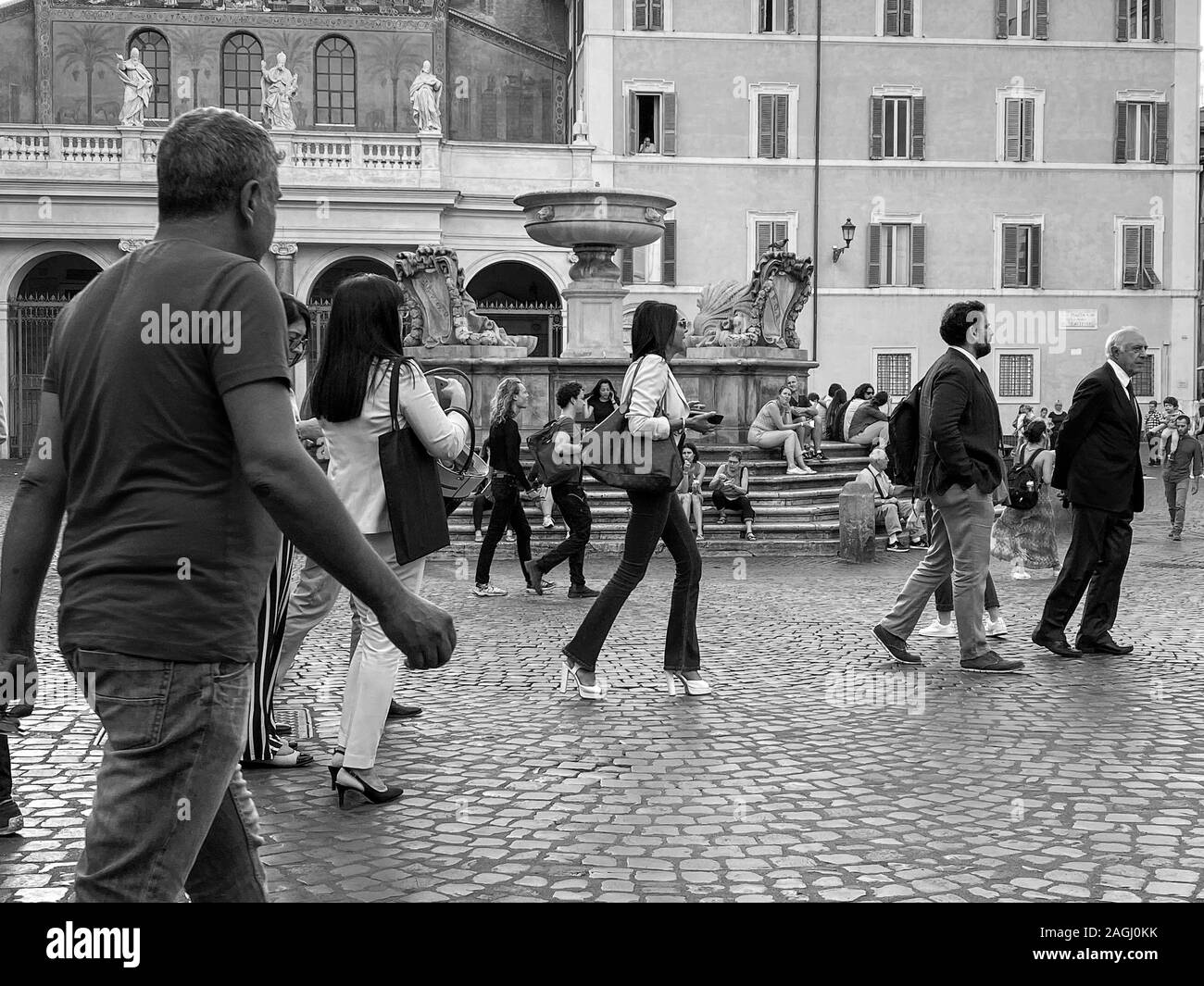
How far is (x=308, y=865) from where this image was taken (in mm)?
4414

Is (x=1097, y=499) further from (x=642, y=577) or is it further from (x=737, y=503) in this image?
(x=737, y=503)

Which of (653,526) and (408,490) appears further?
(653,526)

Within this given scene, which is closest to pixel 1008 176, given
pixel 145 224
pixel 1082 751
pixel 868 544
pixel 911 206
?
pixel 911 206

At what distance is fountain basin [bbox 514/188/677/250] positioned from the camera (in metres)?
17.5

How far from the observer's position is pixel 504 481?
38.5 ft

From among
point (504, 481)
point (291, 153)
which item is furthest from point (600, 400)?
point (291, 153)

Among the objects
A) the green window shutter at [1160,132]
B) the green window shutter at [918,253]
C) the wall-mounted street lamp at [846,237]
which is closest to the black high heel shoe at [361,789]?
the wall-mounted street lamp at [846,237]

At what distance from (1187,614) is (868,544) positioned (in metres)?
4.25

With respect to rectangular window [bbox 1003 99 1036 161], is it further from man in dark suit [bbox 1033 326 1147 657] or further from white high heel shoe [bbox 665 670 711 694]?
white high heel shoe [bbox 665 670 711 694]

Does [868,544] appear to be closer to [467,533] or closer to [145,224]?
[467,533]

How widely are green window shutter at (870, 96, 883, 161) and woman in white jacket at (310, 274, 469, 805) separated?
34969mm

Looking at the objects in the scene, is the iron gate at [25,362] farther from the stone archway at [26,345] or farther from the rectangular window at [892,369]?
the rectangular window at [892,369]

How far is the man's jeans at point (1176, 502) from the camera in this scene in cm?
1689

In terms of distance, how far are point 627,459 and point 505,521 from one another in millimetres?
5193
